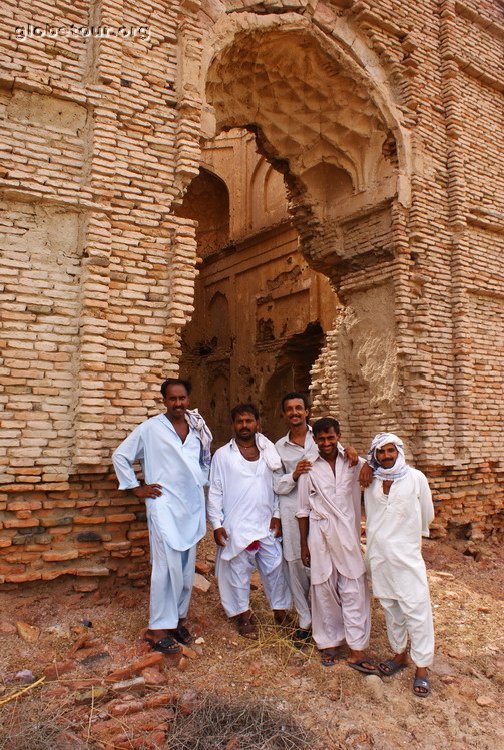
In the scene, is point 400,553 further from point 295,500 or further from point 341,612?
point 295,500

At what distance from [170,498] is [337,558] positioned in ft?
4.22

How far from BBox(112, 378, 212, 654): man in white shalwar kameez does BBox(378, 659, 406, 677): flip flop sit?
4.62 feet

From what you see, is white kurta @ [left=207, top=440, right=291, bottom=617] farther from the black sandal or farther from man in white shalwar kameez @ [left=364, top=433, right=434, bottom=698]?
man in white shalwar kameez @ [left=364, top=433, right=434, bottom=698]

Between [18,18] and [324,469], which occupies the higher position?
[18,18]

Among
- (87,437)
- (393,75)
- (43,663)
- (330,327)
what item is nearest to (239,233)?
(330,327)

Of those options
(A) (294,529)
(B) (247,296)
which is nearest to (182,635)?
(A) (294,529)

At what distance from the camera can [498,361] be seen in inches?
321

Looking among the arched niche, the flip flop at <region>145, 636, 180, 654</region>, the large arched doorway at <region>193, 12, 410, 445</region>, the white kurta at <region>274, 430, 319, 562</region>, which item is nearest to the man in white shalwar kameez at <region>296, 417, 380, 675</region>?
the white kurta at <region>274, 430, 319, 562</region>

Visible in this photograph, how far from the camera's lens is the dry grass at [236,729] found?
2965 millimetres

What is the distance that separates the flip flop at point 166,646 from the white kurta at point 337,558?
39.3 inches

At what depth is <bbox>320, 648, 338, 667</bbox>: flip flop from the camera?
12.7 ft

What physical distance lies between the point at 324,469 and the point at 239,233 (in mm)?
13311

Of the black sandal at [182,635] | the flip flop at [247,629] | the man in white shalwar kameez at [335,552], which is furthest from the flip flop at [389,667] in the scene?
the black sandal at [182,635]

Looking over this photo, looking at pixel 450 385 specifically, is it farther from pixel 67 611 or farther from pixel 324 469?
pixel 67 611
